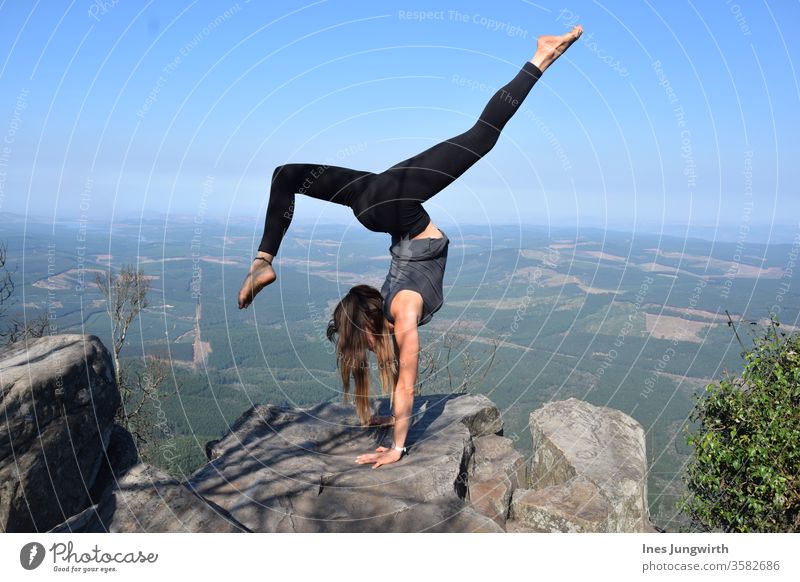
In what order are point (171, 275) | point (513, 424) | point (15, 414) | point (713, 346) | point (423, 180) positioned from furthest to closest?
1. point (171, 275)
2. point (713, 346)
3. point (513, 424)
4. point (15, 414)
5. point (423, 180)

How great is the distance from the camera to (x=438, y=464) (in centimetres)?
620

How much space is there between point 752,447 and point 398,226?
5.28m

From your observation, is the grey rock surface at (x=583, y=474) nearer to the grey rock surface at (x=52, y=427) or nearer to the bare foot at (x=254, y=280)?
the bare foot at (x=254, y=280)

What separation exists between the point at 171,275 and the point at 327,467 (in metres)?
101

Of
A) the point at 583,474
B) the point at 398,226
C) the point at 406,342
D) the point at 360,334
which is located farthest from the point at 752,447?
the point at 398,226

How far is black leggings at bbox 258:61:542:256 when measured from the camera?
5.08 meters

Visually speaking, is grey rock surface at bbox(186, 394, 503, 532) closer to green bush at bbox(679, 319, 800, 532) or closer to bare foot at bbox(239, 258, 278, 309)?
bare foot at bbox(239, 258, 278, 309)

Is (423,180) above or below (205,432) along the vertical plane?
above

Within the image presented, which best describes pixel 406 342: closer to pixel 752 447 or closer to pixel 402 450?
pixel 402 450

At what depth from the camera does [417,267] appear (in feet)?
18.7

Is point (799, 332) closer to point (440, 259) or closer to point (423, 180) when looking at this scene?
point (440, 259)

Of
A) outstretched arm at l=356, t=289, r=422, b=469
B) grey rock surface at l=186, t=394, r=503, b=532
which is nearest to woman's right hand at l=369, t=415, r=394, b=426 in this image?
grey rock surface at l=186, t=394, r=503, b=532
